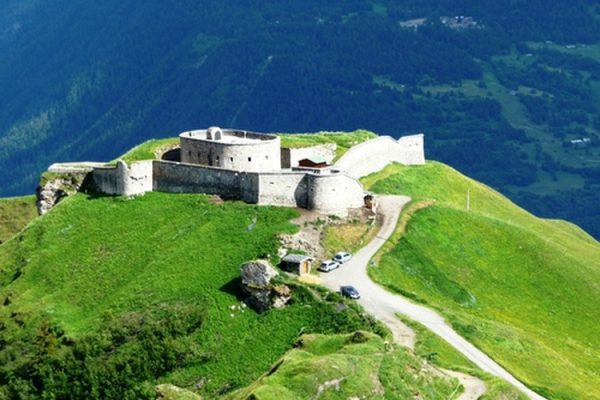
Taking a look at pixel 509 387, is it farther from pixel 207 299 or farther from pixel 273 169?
pixel 273 169

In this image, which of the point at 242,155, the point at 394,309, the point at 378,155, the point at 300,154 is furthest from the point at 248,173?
the point at 378,155

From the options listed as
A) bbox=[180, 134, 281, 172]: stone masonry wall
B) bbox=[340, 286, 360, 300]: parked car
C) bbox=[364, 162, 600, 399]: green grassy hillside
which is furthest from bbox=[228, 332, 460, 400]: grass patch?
bbox=[180, 134, 281, 172]: stone masonry wall

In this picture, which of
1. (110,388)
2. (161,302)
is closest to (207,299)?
(161,302)

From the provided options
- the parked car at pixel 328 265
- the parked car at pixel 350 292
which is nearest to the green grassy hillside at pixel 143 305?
the parked car at pixel 350 292

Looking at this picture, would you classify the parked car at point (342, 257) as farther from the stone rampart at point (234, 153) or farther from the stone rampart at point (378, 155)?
the stone rampart at point (378, 155)

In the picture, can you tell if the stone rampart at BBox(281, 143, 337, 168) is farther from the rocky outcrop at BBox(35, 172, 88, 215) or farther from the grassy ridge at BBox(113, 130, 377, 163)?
the rocky outcrop at BBox(35, 172, 88, 215)

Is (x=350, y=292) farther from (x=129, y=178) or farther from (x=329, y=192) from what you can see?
(x=129, y=178)
